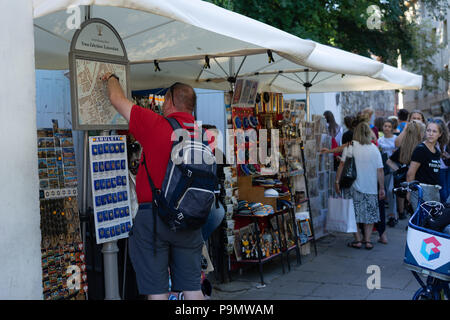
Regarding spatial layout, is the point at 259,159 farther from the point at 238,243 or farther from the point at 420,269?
the point at 420,269

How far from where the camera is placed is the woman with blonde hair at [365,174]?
22.6ft

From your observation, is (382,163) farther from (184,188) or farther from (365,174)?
(184,188)

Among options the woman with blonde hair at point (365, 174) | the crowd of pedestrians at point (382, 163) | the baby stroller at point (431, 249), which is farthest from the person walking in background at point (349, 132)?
the baby stroller at point (431, 249)

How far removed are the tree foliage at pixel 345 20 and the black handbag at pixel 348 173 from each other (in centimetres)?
288

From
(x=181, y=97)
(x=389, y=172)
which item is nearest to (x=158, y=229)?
(x=181, y=97)

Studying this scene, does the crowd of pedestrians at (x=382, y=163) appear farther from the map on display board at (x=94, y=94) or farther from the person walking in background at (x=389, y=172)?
the map on display board at (x=94, y=94)

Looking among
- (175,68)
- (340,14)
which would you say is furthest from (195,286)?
(340,14)

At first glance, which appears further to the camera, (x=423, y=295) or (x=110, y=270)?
(x=110, y=270)

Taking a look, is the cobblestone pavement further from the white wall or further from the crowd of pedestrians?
the white wall

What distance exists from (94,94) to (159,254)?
3.87 feet

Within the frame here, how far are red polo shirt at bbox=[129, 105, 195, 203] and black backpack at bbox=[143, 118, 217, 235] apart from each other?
0.15 feet

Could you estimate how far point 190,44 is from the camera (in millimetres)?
4719

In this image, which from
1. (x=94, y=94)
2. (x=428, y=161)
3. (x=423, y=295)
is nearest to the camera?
(x=94, y=94)
